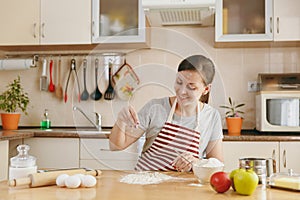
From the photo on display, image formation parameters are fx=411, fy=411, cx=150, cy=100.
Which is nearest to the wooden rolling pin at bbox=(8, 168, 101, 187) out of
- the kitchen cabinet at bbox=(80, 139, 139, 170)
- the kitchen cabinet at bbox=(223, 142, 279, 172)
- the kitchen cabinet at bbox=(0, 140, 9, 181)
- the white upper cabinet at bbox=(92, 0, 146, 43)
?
the kitchen cabinet at bbox=(80, 139, 139, 170)

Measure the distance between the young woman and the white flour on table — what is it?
0.12 metres

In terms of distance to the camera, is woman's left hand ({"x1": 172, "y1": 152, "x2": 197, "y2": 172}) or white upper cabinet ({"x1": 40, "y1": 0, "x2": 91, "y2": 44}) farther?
white upper cabinet ({"x1": 40, "y1": 0, "x2": 91, "y2": 44})

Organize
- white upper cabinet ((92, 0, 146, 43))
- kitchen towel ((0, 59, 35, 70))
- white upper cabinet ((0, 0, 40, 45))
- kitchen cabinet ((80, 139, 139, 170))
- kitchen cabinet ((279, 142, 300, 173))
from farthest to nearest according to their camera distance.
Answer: kitchen towel ((0, 59, 35, 70)), white upper cabinet ((0, 0, 40, 45)), white upper cabinet ((92, 0, 146, 43)), kitchen cabinet ((279, 142, 300, 173)), kitchen cabinet ((80, 139, 139, 170))

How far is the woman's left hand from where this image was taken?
5.08 feet

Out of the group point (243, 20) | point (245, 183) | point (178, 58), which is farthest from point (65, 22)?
point (245, 183)

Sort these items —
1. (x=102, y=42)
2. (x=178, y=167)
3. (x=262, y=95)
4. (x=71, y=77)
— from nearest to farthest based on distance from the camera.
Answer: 1. (x=178, y=167)
2. (x=262, y=95)
3. (x=102, y=42)
4. (x=71, y=77)

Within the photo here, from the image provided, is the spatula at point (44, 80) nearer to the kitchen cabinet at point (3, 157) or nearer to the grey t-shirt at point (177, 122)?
the kitchen cabinet at point (3, 157)

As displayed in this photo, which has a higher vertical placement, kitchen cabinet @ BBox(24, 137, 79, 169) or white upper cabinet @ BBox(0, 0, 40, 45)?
→ white upper cabinet @ BBox(0, 0, 40, 45)

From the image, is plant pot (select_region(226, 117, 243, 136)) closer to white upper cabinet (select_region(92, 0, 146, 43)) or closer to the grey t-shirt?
white upper cabinet (select_region(92, 0, 146, 43))

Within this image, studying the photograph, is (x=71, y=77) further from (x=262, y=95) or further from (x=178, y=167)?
(x=178, y=167)

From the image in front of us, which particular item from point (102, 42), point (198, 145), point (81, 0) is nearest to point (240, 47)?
point (102, 42)

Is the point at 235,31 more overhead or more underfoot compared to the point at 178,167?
more overhead

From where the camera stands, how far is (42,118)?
3377mm

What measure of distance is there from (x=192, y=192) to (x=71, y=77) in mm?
2285
